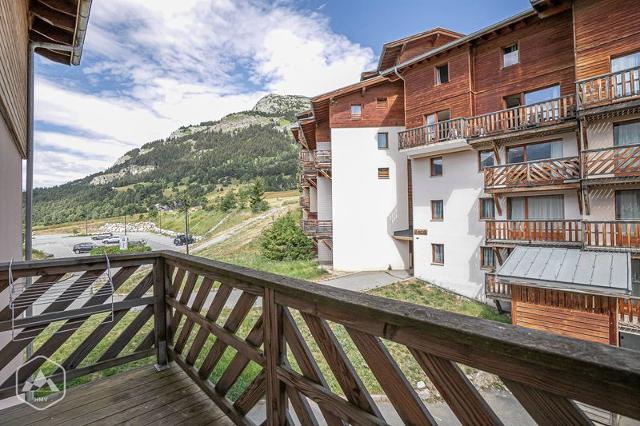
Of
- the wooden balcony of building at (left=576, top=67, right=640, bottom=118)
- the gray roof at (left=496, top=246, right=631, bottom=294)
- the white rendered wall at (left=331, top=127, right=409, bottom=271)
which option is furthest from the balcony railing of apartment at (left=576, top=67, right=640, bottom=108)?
the white rendered wall at (left=331, top=127, right=409, bottom=271)

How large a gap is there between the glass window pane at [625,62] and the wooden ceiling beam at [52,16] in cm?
1227

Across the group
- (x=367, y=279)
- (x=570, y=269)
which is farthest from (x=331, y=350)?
(x=367, y=279)

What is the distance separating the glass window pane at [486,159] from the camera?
11306mm

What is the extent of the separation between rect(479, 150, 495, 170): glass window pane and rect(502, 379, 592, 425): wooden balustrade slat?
1212 cm

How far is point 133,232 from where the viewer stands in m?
44.1

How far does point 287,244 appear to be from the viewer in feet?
66.8

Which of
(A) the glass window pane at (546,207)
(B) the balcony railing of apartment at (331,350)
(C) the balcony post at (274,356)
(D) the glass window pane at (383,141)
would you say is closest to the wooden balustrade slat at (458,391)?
(B) the balcony railing of apartment at (331,350)

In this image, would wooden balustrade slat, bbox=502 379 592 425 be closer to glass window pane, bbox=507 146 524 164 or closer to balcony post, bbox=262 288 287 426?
balcony post, bbox=262 288 287 426

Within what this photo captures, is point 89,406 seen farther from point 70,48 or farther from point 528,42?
point 528,42

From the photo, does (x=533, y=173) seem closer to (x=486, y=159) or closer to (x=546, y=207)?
(x=546, y=207)

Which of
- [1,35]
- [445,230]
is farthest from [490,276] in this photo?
[1,35]

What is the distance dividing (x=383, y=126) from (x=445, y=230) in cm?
602

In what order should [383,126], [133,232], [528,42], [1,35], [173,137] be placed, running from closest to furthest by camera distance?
[1,35]
[528,42]
[383,126]
[133,232]
[173,137]

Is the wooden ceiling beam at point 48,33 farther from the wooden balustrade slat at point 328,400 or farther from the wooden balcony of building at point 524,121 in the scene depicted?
the wooden balcony of building at point 524,121
